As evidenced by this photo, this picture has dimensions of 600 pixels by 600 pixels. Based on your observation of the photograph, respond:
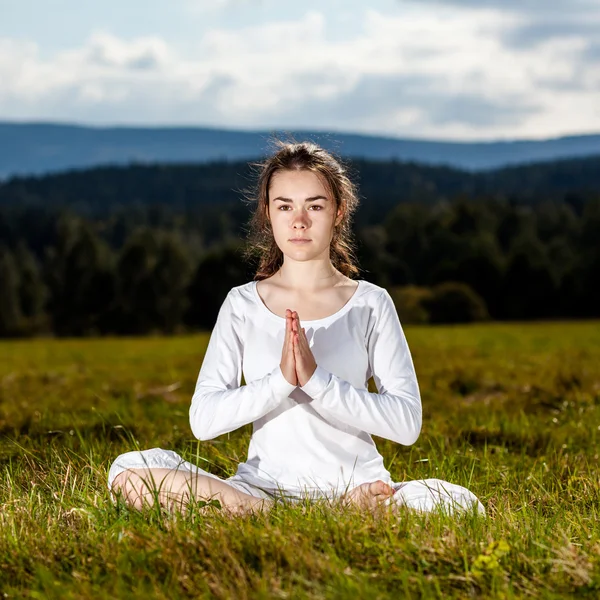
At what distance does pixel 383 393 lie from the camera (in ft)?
15.0

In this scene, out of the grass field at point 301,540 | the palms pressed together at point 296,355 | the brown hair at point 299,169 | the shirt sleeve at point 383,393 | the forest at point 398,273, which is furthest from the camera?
the forest at point 398,273

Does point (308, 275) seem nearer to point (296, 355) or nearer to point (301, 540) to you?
point (296, 355)

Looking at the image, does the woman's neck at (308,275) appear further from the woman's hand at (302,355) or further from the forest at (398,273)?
the forest at (398,273)

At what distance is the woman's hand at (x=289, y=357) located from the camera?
13.4 ft

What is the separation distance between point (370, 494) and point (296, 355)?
81 centimetres

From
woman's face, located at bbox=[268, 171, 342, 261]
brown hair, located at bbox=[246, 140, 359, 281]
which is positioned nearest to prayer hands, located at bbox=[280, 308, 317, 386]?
woman's face, located at bbox=[268, 171, 342, 261]

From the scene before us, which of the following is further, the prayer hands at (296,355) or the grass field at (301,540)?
the prayer hands at (296,355)

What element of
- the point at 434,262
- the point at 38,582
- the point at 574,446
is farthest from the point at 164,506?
the point at 434,262

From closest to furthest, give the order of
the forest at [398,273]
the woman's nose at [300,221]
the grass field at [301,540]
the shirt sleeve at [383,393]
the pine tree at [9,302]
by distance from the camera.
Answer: the grass field at [301,540] < the shirt sleeve at [383,393] < the woman's nose at [300,221] < the forest at [398,273] < the pine tree at [9,302]

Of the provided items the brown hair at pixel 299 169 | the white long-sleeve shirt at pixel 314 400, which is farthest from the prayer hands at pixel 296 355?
the brown hair at pixel 299 169

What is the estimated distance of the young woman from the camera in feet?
14.4

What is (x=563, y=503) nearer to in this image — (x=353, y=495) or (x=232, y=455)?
(x=353, y=495)

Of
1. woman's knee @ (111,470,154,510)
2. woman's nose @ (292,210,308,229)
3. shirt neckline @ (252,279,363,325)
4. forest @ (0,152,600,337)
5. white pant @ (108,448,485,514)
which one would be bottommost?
forest @ (0,152,600,337)

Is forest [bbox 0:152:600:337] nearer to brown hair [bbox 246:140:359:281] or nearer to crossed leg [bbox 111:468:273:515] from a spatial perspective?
brown hair [bbox 246:140:359:281]
